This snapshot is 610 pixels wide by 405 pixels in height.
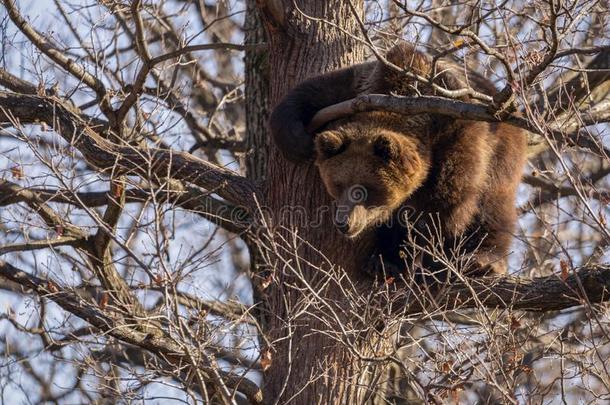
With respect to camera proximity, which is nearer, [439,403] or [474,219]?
[439,403]

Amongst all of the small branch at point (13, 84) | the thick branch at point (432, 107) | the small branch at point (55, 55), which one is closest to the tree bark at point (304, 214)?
the thick branch at point (432, 107)

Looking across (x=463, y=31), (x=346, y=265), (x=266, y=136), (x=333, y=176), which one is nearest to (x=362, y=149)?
(x=333, y=176)

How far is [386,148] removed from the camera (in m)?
7.04

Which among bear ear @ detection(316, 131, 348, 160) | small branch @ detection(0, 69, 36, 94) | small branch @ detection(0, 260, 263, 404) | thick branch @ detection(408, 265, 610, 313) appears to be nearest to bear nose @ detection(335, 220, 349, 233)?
bear ear @ detection(316, 131, 348, 160)

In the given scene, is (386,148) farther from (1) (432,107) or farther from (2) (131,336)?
(2) (131,336)

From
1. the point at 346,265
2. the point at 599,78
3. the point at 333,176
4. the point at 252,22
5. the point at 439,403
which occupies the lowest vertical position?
the point at 439,403

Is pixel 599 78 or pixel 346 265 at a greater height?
pixel 599 78

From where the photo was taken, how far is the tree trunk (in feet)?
20.7

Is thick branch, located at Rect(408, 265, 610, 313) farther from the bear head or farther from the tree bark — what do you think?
the bear head

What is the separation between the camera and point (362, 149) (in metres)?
7.20

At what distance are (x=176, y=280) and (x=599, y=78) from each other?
5.36 meters

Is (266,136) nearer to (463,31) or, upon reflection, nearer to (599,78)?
(599,78)

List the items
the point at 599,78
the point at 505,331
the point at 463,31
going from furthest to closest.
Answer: the point at 599,78 → the point at 505,331 → the point at 463,31

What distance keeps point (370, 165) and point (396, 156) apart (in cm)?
27
